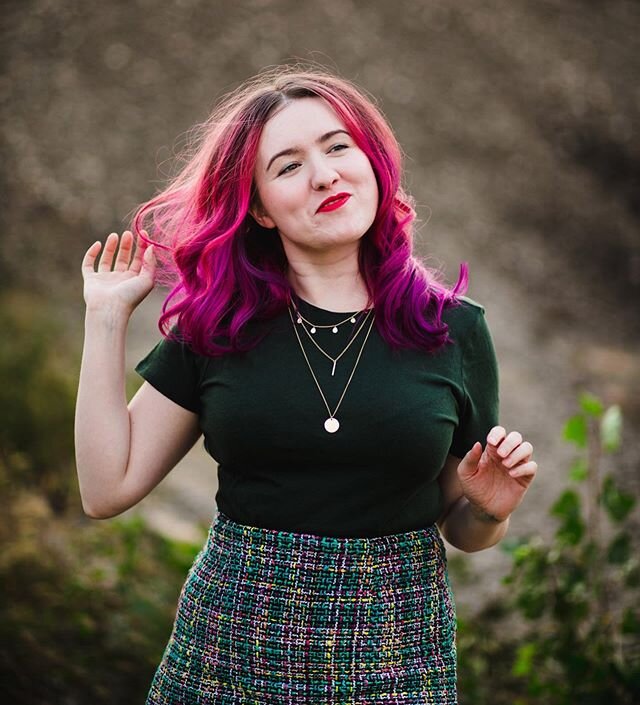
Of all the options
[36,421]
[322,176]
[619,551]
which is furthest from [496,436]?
[36,421]

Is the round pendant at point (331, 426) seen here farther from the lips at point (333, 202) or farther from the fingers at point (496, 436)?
the lips at point (333, 202)

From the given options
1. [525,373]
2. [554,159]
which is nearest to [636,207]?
[554,159]

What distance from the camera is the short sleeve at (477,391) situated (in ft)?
6.06

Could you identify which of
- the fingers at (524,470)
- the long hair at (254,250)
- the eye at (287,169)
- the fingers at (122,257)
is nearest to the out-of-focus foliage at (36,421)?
the fingers at (122,257)

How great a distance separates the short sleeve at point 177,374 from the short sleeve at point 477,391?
559 millimetres

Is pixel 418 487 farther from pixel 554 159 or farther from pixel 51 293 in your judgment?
pixel 554 159

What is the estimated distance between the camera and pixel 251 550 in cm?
174

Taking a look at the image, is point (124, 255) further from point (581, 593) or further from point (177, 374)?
point (581, 593)

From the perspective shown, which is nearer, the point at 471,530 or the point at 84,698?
the point at 471,530

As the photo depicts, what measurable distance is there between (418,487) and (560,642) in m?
1.26

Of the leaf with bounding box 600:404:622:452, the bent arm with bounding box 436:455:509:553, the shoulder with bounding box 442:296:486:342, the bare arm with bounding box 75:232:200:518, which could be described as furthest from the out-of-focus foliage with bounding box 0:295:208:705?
the shoulder with bounding box 442:296:486:342

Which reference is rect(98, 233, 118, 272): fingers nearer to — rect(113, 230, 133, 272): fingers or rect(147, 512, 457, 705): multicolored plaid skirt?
rect(113, 230, 133, 272): fingers

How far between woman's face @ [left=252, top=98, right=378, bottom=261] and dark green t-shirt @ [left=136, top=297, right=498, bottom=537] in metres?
0.19

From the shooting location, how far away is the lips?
1.77 meters
